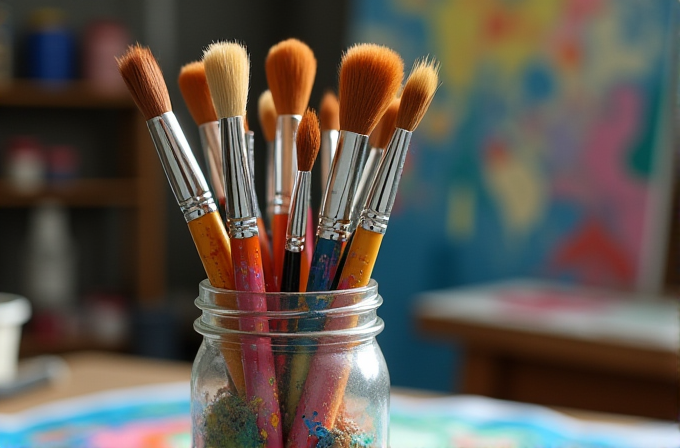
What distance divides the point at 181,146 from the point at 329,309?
0.33ft

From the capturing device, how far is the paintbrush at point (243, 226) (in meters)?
0.35

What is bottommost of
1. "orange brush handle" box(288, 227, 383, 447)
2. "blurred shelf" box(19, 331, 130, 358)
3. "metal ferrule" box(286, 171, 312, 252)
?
"blurred shelf" box(19, 331, 130, 358)

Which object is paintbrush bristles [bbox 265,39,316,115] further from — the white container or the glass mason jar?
the white container

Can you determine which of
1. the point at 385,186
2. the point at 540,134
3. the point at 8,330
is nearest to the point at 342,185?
the point at 385,186

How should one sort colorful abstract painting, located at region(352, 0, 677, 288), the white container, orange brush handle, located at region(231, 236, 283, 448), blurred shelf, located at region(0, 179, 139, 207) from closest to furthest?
orange brush handle, located at region(231, 236, 283, 448) < the white container < colorful abstract painting, located at region(352, 0, 677, 288) < blurred shelf, located at region(0, 179, 139, 207)

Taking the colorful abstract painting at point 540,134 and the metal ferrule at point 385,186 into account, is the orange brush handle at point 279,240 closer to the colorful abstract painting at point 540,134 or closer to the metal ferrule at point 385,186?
the metal ferrule at point 385,186

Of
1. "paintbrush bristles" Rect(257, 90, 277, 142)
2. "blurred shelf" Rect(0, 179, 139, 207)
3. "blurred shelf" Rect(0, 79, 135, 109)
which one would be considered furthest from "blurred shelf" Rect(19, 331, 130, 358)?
"paintbrush bristles" Rect(257, 90, 277, 142)

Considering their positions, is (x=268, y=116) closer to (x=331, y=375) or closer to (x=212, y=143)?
(x=212, y=143)

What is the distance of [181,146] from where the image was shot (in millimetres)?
363

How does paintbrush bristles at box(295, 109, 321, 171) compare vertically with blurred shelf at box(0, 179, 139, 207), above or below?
above

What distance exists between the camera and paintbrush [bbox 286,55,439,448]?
0.35 m

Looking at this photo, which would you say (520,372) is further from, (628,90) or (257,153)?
(257,153)

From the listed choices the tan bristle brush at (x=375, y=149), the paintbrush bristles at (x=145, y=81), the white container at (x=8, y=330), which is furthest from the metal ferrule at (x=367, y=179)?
the white container at (x=8, y=330)

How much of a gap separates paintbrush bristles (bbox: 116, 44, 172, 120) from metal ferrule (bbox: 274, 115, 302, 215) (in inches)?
2.6
